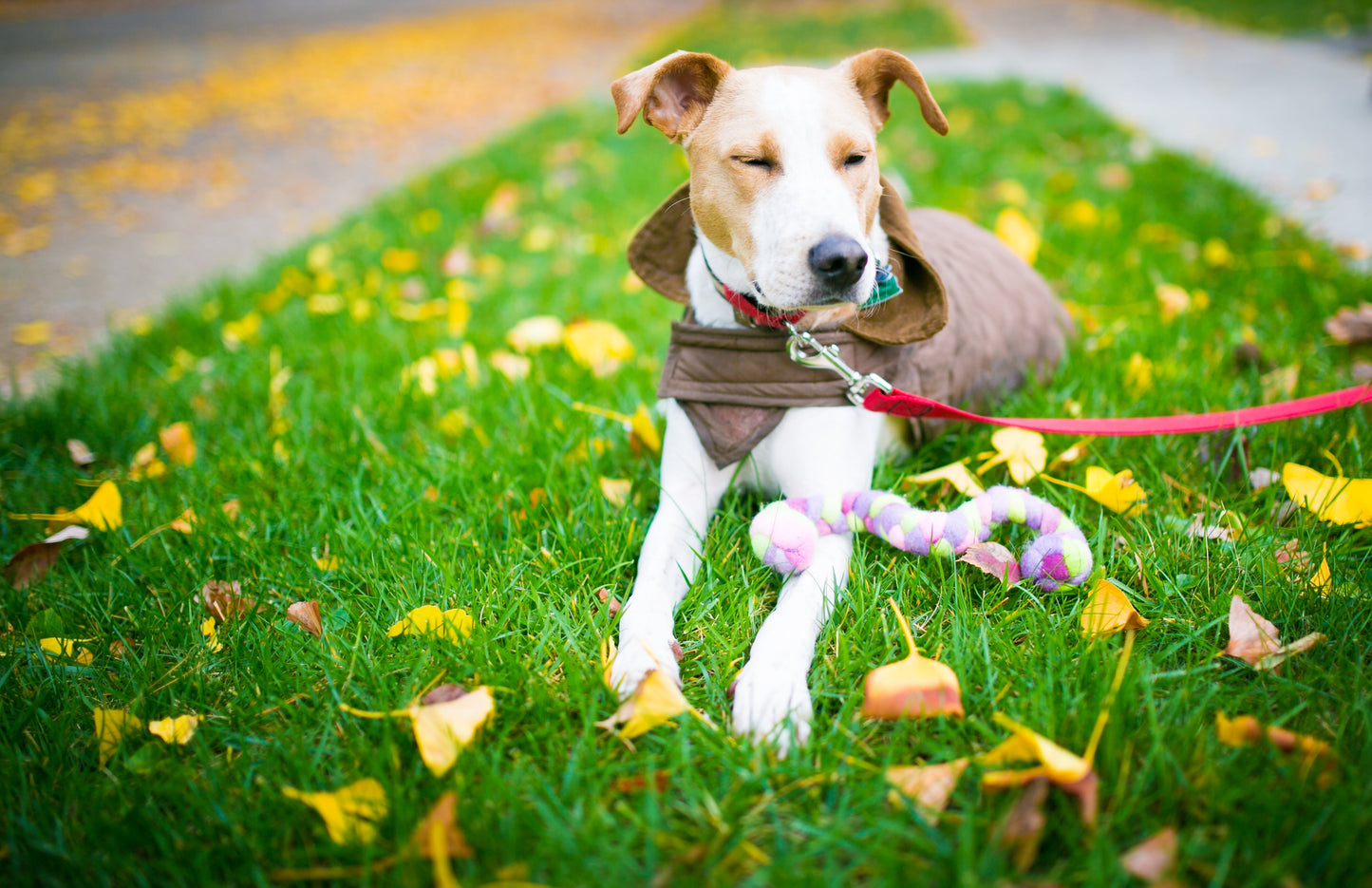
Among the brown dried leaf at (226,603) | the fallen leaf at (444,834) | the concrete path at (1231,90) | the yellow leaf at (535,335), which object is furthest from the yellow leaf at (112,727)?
the concrete path at (1231,90)

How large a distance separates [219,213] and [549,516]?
17.7 feet

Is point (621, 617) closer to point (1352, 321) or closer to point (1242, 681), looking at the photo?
A: point (1242, 681)

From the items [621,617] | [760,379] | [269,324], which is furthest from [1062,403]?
[269,324]

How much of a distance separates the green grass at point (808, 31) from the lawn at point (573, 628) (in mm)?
8384

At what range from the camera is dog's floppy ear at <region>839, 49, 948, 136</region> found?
2.17m

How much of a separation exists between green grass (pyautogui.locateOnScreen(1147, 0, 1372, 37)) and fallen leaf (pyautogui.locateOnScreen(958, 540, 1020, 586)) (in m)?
10.8

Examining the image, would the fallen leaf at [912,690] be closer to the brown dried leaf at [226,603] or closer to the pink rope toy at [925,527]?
the pink rope toy at [925,527]

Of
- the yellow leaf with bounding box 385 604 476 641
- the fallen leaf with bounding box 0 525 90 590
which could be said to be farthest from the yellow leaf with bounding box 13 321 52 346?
the yellow leaf with bounding box 385 604 476 641

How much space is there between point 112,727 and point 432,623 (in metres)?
0.65

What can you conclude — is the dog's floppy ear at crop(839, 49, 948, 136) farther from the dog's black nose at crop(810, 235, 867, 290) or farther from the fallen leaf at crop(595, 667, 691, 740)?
the fallen leaf at crop(595, 667, 691, 740)

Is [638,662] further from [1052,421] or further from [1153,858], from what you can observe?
[1052,421]

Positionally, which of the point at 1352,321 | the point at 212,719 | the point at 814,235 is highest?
the point at 814,235

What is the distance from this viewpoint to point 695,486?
7.25 feet

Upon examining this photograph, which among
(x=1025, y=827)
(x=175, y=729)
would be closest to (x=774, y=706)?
(x=1025, y=827)
